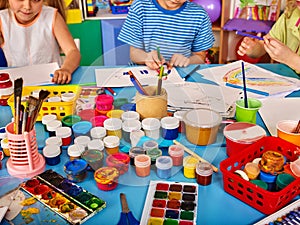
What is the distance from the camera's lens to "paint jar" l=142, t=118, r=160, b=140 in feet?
3.03

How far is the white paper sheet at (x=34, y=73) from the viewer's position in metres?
1.32

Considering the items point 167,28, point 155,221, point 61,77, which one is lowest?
point 155,221

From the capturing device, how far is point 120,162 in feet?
2.77

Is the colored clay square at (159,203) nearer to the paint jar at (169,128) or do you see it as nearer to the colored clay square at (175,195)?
the colored clay square at (175,195)

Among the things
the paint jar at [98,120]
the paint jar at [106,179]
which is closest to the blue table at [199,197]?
the paint jar at [106,179]

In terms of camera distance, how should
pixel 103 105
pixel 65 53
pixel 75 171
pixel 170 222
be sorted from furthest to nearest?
pixel 65 53, pixel 103 105, pixel 75 171, pixel 170 222

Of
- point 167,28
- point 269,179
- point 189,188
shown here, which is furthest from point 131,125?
point 167,28

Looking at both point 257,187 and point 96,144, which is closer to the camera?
point 257,187

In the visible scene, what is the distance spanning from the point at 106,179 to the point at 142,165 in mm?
81

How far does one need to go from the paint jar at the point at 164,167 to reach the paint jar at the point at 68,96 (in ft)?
1.09

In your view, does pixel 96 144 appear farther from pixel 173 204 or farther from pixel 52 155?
pixel 173 204

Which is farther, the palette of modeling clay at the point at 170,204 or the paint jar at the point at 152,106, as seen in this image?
the paint jar at the point at 152,106

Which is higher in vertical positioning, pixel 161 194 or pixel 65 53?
pixel 65 53

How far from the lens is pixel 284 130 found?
0.93 metres
